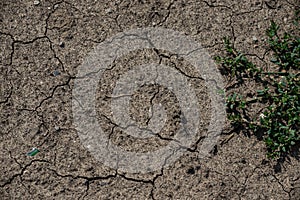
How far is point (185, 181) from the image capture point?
3232mm

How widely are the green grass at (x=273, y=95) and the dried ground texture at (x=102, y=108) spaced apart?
8 centimetres

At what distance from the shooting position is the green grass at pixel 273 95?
3301mm

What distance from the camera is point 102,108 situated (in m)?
3.29

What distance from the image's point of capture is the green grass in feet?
10.8

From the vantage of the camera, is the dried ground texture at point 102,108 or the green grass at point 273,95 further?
the green grass at point 273,95

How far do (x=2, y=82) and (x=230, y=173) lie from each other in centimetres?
170

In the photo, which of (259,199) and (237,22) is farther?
(237,22)

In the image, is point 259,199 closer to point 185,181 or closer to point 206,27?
point 185,181

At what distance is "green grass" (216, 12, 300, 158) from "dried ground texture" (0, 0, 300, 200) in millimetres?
76

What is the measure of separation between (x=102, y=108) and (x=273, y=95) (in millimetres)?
1224

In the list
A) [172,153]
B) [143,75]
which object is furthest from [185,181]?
[143,75]

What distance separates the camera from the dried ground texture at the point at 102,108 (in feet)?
10.5

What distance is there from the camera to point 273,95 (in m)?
3.38

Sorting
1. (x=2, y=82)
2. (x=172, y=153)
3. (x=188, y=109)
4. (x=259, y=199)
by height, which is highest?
(x=2, y=82)
